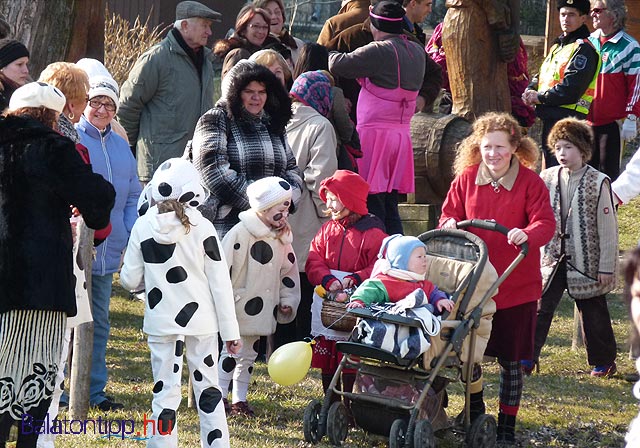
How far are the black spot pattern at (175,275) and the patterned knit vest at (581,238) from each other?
144 inches

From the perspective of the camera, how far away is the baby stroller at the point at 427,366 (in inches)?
233

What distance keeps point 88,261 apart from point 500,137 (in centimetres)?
247

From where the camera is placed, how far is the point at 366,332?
5941mm

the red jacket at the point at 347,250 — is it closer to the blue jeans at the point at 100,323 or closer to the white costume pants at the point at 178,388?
the white costume pants at the point at 178,388

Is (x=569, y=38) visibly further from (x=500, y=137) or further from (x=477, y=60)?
(x=500, y=137)

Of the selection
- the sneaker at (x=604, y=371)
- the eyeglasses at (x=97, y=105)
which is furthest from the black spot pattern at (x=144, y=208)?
the sneaker at (x=604, y=371)

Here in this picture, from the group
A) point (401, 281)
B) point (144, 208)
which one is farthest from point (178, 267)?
point (401, 281)

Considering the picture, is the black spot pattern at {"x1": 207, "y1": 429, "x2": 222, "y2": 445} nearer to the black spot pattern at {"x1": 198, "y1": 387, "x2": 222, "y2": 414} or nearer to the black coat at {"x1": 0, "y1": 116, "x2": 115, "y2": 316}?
the black spot pattern at {"x1": 198, "y1": 387, "x2": 222, "y2": 414}

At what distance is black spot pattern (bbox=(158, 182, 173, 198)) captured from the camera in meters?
5.52

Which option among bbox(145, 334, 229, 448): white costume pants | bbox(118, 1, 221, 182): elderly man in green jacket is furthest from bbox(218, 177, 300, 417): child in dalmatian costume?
bbox(118, 1, 221, 182): elderly man in green jacket

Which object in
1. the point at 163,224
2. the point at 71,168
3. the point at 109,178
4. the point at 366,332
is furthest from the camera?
the point at 109,178

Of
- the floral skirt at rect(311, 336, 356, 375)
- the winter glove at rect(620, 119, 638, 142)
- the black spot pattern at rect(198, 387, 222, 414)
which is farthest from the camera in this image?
the winter glove at rect(620, 119, 638, 142)

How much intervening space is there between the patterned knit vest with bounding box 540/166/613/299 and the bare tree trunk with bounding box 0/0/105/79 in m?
4.10

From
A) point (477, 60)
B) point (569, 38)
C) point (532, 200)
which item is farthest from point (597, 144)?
point (532, 200)
